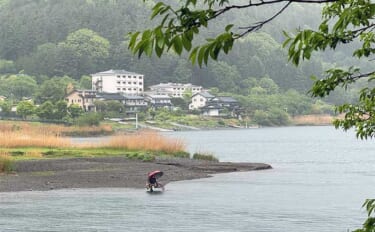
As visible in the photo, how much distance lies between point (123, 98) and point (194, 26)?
137 m

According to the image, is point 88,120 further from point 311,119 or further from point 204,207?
point 204,207

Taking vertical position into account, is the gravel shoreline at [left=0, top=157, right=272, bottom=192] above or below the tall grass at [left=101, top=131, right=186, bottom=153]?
below

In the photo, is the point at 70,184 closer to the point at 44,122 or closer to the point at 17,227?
the point at 17,227

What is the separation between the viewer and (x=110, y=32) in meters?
194

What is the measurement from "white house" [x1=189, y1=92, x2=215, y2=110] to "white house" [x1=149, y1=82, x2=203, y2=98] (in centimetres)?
392

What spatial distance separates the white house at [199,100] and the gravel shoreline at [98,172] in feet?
345

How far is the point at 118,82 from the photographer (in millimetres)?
157000

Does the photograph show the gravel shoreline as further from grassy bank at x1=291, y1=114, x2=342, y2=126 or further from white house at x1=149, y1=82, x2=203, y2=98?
grassy bank at x1=291, y1=114, x2=342, y2=126

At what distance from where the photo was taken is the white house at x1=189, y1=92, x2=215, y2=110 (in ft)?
497

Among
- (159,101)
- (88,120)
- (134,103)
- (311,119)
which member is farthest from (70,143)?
(311,119)

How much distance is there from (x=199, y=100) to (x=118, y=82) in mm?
17588

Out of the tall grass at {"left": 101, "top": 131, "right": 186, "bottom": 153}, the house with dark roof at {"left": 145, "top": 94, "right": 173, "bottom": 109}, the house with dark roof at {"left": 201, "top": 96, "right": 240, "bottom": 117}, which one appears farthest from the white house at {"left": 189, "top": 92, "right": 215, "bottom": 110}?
the tall grass at {"left": 101, "top": 131, "right": 186, "bottom": 153}

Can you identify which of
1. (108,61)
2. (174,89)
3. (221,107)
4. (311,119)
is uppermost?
(108,61)

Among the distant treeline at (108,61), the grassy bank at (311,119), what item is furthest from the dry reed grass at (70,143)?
the grassy bank at (311,119)
